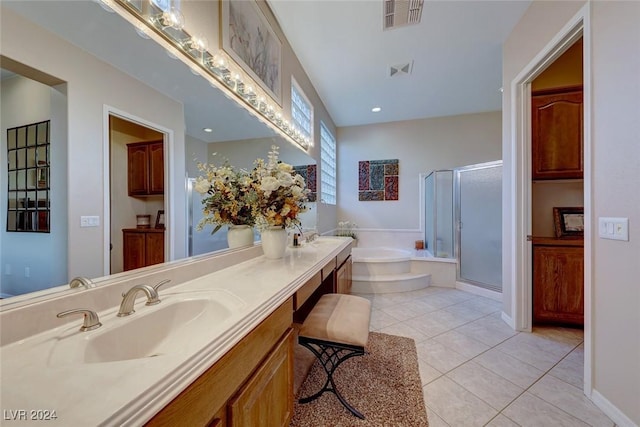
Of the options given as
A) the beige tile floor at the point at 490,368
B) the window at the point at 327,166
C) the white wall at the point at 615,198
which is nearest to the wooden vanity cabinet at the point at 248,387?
the beige tile floor at the point at 490,368

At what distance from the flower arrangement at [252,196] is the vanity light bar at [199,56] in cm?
53

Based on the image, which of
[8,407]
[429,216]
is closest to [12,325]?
[8,407]

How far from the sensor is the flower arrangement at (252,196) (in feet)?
4.44

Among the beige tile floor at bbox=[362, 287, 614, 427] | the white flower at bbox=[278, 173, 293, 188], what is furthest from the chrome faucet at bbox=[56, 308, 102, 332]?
the beige tile floor at bbox=[362, 287, 614, 427]

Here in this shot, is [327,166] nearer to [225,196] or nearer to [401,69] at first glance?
[401,69]

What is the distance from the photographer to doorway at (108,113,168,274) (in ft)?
2.67

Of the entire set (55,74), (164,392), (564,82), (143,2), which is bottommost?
(164,392)

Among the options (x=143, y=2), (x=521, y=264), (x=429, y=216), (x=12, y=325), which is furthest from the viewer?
(x=429, y=216)

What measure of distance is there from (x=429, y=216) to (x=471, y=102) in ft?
6.20

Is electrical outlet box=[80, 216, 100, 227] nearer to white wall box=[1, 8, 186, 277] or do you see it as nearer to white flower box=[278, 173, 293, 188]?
white wall box=[1, 8, 186, 277]

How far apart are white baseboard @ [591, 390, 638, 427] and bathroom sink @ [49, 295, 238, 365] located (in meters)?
1.94

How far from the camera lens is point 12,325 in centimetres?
56

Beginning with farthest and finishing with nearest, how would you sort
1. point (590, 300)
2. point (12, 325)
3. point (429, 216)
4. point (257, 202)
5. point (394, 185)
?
1. point (394, 185)
2. point (429, 216)
3. point (257, 202)
4. point (590, 300)
5. point (12, 325)

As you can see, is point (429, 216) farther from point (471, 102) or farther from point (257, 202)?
point (257, 202)
